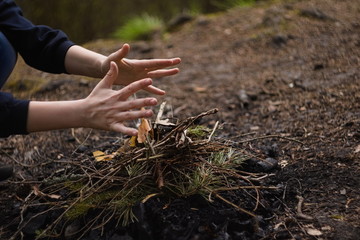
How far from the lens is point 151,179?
1.71 m

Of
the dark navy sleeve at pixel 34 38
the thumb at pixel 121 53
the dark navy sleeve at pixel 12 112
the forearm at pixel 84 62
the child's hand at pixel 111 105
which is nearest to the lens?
the child's hand at pixel 111 105

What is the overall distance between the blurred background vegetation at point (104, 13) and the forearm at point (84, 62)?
3.70 metres

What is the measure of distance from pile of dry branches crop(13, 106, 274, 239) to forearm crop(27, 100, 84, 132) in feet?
0.77

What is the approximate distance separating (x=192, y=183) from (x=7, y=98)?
837 mm

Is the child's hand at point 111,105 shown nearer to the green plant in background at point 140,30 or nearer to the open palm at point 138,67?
the open palm at point 138,67

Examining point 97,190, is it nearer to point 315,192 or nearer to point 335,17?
point 315,192

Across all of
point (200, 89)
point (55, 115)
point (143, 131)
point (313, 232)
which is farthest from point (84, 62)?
point (200, 89)

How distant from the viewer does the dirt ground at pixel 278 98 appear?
5.84ft

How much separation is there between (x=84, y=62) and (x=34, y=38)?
0.32 metres

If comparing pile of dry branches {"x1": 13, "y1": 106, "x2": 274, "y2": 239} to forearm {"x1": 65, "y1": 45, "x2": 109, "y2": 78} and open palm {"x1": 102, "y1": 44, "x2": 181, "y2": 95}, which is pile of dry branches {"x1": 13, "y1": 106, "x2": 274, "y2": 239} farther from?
forearm {"x1": 65, "y1": 45, "x2": 109, "y2": 78}

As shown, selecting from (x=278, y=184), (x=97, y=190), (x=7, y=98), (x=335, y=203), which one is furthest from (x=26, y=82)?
(x=335, y=203)

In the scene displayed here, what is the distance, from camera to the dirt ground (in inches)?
70.1

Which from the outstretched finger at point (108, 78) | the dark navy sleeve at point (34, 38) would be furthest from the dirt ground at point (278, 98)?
the outstretched finger at point (108, 78)

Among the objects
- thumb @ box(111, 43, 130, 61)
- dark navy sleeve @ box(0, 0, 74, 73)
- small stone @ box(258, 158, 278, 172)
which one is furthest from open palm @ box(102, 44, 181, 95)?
small stone @ box(258, 158, 278, 172)
